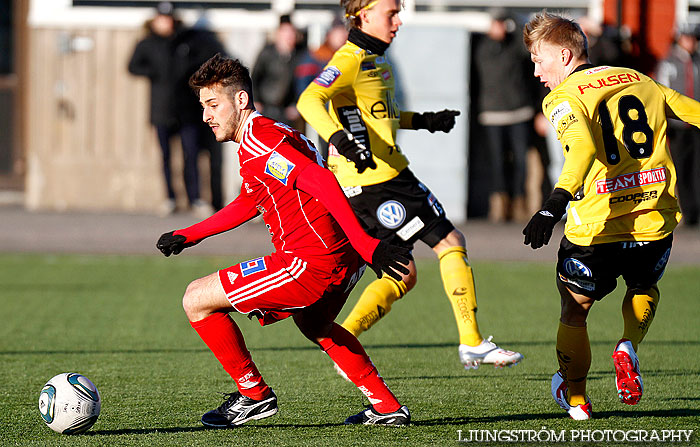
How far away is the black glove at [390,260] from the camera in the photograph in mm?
4391

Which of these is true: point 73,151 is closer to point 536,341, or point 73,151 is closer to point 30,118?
point 30,118

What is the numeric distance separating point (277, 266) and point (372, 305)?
1.65 m

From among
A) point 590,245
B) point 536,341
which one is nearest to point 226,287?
point 590,245

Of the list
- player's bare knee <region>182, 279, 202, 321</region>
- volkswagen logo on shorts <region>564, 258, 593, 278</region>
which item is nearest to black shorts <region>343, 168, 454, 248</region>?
volkswagen logo on shorts <region>564, 258, 593, 278</region>

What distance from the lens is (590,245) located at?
513 cm

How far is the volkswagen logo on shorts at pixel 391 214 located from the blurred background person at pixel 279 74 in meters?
7.36

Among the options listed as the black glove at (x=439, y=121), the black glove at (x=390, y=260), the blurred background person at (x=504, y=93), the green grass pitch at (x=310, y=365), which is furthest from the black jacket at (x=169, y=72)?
the black glove at (x=390, y=260)

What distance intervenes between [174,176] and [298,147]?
10.8 meters

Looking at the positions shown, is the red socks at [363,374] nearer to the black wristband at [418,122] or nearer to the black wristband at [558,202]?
the black wristband at [558,202]

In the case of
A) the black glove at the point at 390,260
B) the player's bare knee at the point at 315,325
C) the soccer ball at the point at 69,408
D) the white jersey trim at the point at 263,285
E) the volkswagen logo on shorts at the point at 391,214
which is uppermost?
the black glove at the point at 390,260

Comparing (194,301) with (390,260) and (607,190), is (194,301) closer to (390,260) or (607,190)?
(390,260)

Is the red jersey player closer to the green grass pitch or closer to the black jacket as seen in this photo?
the green grass pitch

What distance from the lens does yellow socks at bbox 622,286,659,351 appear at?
540 centimetres

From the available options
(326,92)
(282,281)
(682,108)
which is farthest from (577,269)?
(326,92)
